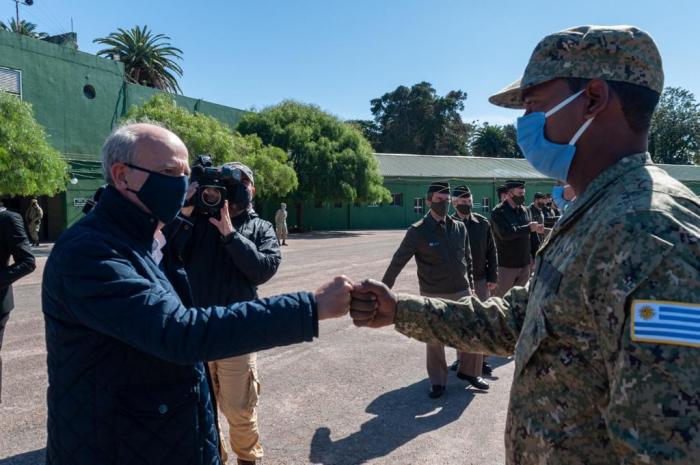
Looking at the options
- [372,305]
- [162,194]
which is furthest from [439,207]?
[162,194]

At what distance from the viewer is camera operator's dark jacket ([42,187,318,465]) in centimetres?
167

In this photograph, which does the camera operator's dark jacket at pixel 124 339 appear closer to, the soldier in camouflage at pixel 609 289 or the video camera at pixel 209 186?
the soldier in camouflage at pixel 609 289

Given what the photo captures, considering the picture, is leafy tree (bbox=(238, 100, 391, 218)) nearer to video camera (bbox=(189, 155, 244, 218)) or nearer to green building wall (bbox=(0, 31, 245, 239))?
green building wall (bbox=(0, 31, 245, 239))

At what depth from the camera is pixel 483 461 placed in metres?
3.82

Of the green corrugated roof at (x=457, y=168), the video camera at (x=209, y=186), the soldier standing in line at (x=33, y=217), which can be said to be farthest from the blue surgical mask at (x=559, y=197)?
the green corrugated roof at (x=457, y=168)

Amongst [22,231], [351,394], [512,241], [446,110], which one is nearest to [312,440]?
[351,394]

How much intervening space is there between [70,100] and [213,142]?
8274mm

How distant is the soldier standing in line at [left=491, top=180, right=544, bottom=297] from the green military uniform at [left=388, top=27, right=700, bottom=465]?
5.52 m

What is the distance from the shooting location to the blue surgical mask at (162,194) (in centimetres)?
200

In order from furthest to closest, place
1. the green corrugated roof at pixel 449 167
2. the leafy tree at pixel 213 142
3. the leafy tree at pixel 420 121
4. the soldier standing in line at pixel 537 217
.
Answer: the leafy tree at pixel 420 121 → the green corrugated roof at pixel 449 167 → the leafy tree at pixel 213 142 → the soldier standing in line at pixel 537 217

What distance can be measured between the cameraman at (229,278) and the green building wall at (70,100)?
2159 cm

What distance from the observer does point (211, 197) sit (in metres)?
3.46

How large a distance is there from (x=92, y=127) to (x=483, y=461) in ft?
86.4

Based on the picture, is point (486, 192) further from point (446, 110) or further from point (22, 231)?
point (22, 231)
